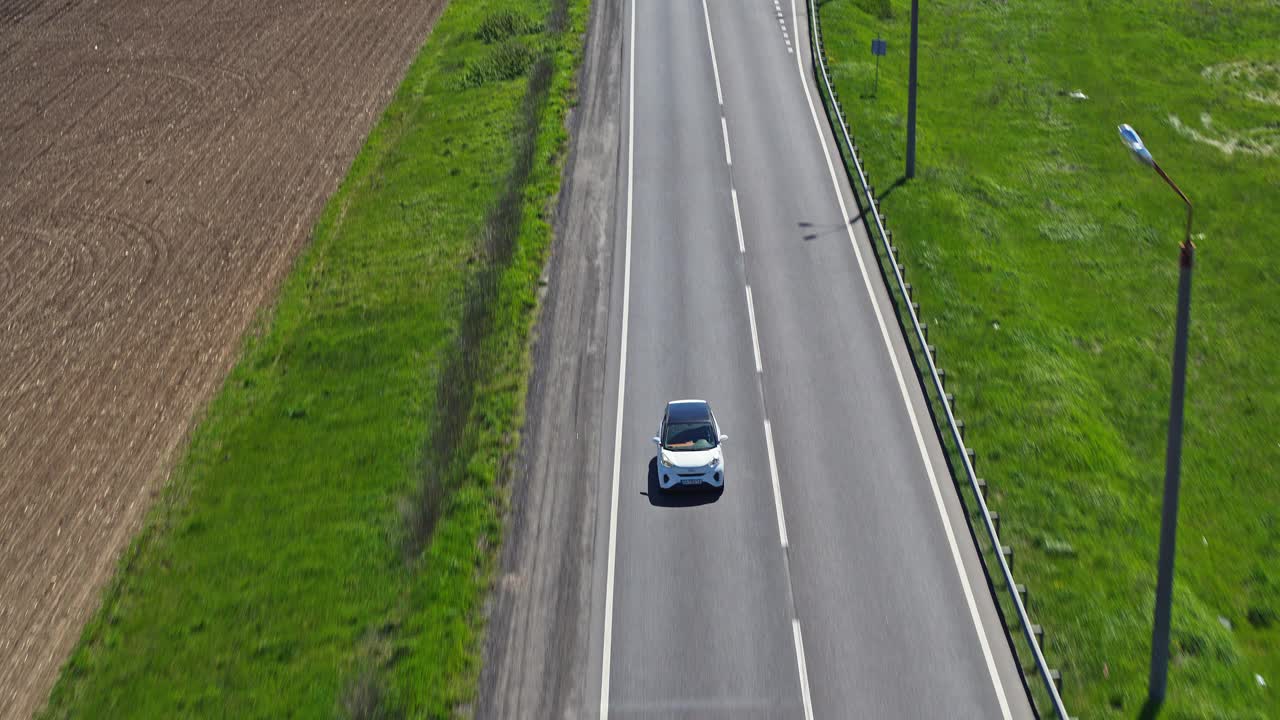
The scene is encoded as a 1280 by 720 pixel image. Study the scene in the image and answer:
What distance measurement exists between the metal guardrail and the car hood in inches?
229

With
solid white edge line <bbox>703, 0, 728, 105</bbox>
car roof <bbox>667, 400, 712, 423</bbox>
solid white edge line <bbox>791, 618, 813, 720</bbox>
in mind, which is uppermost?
car roof <bbox>667, 400, 712, 423</bbox>

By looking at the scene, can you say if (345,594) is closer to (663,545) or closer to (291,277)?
(663,545)

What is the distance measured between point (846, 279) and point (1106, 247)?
10.4 metres

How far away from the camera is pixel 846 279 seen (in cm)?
3584

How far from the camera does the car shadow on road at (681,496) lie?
2673 cm

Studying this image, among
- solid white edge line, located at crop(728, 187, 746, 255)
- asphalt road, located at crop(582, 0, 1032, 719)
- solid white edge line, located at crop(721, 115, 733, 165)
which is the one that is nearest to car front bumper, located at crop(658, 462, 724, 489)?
asphalt road, located at crop(582, 0, 1032, 719)

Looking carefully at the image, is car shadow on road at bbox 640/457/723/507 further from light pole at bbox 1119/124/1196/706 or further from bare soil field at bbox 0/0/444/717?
bare soil field at bbox 0/0/444/717

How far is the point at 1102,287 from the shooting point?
37531 mm

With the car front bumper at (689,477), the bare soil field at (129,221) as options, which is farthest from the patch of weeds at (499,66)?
the car front bumper at (689,477)

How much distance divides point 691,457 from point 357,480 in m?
8.37

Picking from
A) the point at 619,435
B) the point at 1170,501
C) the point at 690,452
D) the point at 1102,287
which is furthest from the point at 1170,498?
the point at 1102,287

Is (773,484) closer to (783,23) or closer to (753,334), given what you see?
(753,334)

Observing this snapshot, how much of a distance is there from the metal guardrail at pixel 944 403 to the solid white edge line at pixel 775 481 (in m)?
4.25

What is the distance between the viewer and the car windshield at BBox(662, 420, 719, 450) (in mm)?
26844
